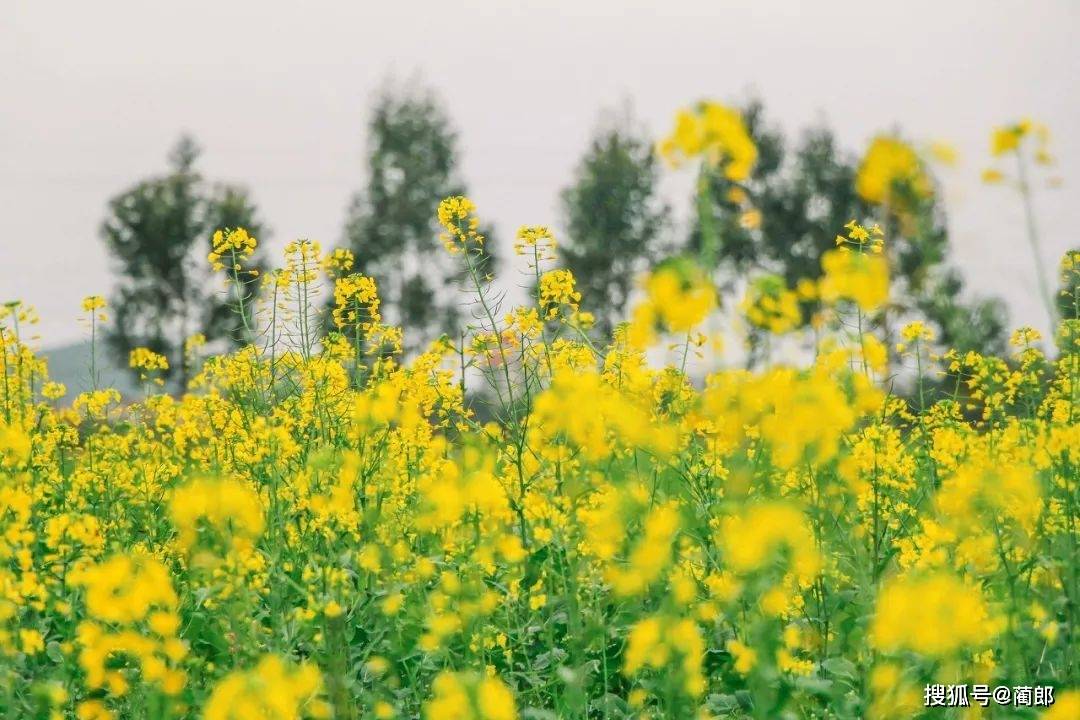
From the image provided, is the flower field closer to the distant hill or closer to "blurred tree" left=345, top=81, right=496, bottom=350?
the distant hill

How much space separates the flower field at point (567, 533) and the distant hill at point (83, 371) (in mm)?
673

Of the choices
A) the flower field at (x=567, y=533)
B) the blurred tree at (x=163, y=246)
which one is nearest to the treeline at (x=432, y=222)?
the blurred tree at (x=163, y=246)

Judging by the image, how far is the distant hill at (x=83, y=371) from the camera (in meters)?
6.75

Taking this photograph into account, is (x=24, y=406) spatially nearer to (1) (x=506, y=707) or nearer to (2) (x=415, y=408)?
(2) (x=415, y=408)

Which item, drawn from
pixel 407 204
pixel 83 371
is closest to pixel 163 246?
pixel 407 204

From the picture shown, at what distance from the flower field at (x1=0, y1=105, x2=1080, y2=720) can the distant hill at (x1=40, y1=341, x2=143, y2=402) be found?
673mm

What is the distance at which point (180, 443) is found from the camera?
6.05m

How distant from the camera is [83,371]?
7.89 metres

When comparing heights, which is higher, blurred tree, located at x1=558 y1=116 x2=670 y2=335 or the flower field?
blurred tree, located at x1=558 y1=116 x2=670 y2=335

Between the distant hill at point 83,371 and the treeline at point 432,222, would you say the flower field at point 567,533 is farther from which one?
the treeline at point 432,222

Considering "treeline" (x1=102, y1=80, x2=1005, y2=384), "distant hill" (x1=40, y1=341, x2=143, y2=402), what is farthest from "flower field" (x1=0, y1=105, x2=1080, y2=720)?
"treeline" (x1=102, y1=80, x2=1005, y2=384)

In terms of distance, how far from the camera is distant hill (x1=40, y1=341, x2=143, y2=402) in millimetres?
6750

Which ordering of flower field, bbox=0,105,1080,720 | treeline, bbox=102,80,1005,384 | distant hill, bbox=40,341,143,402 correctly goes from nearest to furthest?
flower field, bbox=0,105,1080,720 → distant hill, bbox=40,341,143,402 → treeline, bbox=102,80,1005,384

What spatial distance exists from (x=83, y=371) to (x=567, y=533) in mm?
5589
